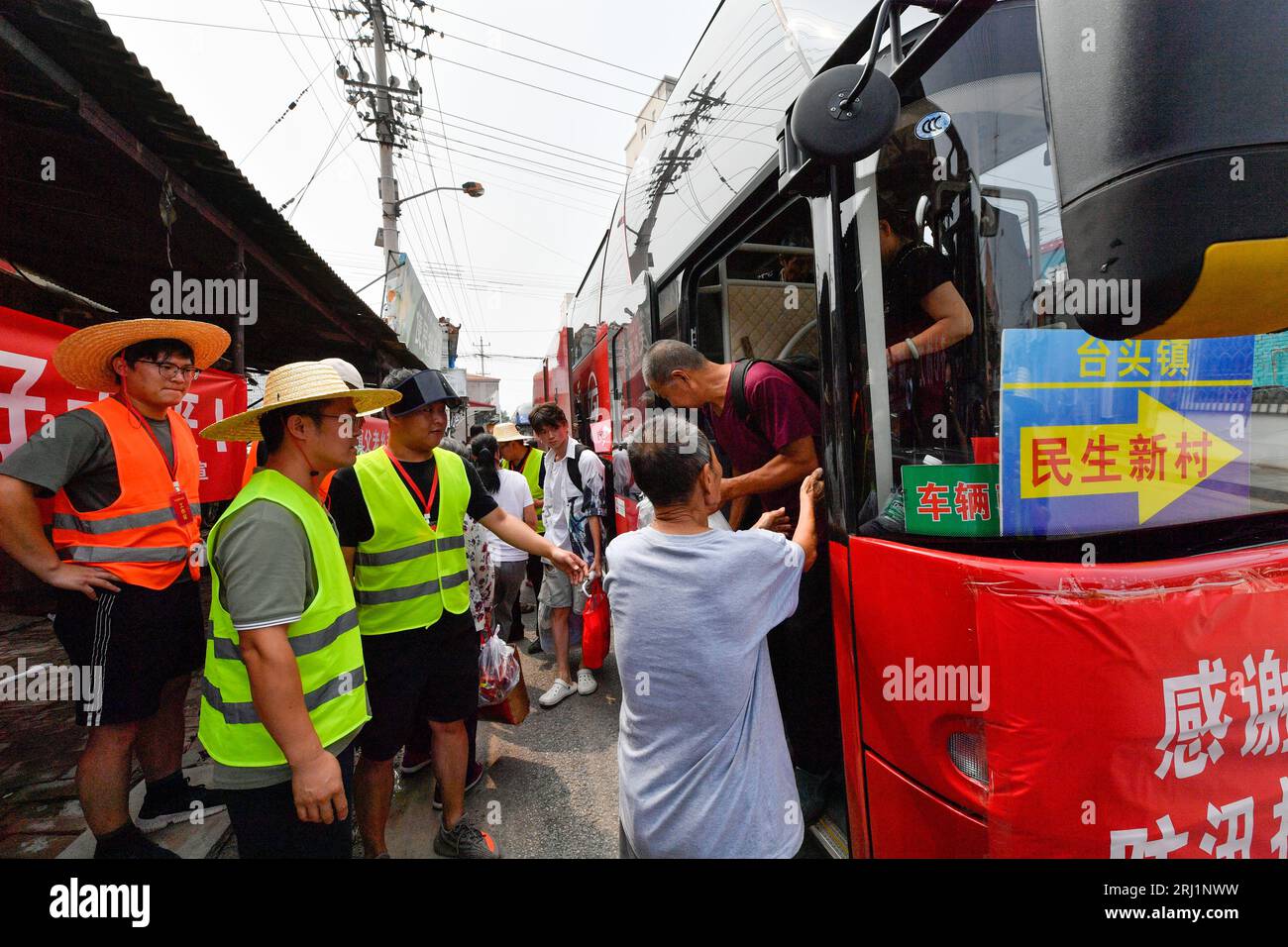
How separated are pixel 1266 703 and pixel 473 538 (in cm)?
312

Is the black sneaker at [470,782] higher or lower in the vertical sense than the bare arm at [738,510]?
lower

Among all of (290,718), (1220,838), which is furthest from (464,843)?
(1220,838)

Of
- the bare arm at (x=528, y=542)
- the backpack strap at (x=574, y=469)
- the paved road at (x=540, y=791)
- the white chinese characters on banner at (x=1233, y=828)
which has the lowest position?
the paved road at (x=540, y=791)

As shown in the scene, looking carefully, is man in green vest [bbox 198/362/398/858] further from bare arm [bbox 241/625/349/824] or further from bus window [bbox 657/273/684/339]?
bus window [bbox 657/273/684/339]

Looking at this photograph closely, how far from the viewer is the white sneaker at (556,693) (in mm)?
3803

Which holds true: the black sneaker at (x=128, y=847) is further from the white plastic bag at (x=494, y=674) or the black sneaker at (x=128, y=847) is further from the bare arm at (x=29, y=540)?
the white plastic bag at (x=494, y=674)

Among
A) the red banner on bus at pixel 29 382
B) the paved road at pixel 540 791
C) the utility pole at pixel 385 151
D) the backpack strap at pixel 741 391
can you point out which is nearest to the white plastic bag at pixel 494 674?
the paved road at pixel 540 791

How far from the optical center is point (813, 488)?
6.31 ft

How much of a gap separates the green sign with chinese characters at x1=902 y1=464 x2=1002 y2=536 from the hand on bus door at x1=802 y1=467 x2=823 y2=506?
14.0 inches

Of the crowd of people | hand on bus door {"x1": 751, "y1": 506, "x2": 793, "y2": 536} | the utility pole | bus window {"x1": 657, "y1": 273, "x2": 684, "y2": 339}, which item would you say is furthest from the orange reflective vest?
the utility pole

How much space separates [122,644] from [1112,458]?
133 inches

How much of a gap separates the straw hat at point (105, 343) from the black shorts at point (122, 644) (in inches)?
35.4

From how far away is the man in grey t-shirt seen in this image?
1.41 metres

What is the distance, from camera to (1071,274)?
1017 millimetres
